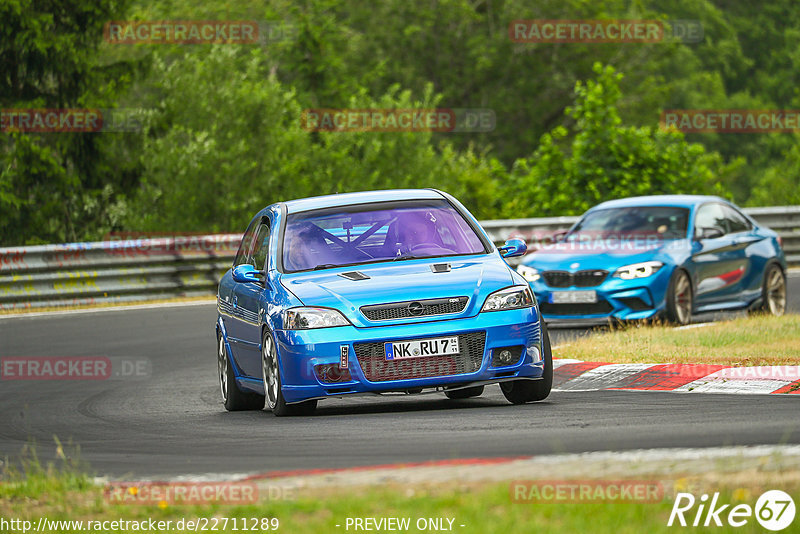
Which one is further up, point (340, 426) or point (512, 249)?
point (512, 249)

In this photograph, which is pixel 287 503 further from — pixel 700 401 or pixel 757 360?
pixel 757 360

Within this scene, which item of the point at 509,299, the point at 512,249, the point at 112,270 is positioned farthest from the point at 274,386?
the point at 112,270

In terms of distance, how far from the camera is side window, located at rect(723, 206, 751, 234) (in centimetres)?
1734

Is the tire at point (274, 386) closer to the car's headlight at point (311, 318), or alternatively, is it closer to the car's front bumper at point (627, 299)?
the car's headlight at point (311, 318)

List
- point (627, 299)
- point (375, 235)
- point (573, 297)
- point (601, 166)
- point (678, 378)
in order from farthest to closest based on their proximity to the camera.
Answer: point (601, 166), point (573, 297), point (627, 299), point (678, 378), point (375, 235)

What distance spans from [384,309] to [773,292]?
906cm

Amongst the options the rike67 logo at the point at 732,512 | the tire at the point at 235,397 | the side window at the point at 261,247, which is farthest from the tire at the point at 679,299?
the rike67 logo at the point at 732,512

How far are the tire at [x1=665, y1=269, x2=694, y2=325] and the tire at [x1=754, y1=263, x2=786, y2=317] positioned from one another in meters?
1.45

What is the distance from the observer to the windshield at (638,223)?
16.8m

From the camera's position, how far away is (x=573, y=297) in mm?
16047

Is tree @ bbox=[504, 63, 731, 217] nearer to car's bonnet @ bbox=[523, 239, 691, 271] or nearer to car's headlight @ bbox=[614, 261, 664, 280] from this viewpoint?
car's bonnet @ bbox=[523, 239, 691, 271]

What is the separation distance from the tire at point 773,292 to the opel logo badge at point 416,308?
8671 millimetres

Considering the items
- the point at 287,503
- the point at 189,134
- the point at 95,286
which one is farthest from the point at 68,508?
the point at 189,134

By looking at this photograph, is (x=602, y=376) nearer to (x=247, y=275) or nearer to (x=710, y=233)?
(x=247, y=275)
